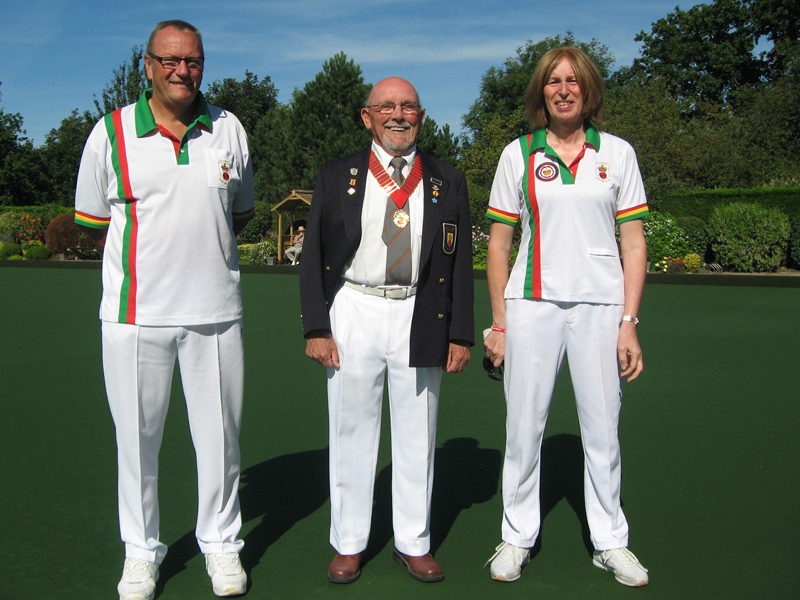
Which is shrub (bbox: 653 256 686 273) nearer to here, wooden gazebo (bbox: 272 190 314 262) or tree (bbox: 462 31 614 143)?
wooden gazebo (bbox: 272 190 314 262)

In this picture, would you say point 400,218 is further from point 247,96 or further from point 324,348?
point 247,96

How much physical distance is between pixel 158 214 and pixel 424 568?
5.85 feet

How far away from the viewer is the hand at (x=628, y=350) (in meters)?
3.14

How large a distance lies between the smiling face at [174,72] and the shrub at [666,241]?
Answer: 18895 millimetres

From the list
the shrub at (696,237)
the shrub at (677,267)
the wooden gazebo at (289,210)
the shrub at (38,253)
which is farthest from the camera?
the shrub at (38,253)

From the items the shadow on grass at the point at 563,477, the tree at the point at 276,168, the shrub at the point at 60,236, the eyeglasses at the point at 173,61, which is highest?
the tree at the point at 276,168

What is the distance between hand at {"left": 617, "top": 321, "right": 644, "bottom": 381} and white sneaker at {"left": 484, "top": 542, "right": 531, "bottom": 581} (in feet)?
2.86

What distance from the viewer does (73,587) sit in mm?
2996

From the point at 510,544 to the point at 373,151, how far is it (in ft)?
5.81

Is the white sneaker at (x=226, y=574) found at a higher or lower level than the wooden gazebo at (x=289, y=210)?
lower

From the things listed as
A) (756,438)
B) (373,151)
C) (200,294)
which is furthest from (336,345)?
(756,438)

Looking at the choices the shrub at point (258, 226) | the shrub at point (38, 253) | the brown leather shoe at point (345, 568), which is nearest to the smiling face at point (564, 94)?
the brown leather shoe at point (345, 568)

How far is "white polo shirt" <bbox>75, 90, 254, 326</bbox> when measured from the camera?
2916 mm

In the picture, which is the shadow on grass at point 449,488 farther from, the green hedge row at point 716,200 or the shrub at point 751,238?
the green hedge row at point 716,200
